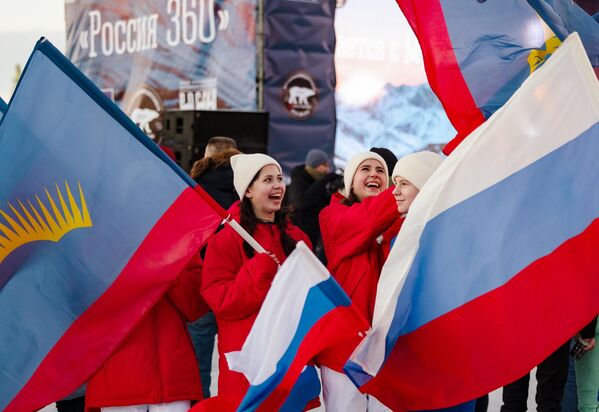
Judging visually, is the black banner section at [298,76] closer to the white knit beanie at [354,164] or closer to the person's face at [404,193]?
the white knit beanie at [354,164]

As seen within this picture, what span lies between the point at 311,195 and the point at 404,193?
445cm

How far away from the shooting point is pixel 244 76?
1219cm

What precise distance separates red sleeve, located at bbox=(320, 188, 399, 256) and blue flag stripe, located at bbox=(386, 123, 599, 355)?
751 mm

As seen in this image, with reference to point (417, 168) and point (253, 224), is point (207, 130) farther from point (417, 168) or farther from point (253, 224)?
point (417, 168)

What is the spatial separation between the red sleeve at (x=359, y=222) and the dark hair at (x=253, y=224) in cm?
31

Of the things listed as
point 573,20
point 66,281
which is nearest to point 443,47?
point 573,20

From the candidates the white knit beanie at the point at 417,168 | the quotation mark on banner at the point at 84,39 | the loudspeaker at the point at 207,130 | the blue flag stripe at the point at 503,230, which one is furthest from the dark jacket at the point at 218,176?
the quotation mark on banner at the point at 84,39

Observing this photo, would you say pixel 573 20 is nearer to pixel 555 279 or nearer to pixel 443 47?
pixel 443 47

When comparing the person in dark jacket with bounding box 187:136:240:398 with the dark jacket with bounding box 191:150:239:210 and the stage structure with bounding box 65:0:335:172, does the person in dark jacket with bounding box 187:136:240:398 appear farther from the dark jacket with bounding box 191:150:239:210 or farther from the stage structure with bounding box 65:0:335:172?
the stage structure with bounding box 65:0:335:172

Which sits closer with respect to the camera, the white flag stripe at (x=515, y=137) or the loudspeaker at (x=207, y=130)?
the white flag stripe at (x=515, y=137)

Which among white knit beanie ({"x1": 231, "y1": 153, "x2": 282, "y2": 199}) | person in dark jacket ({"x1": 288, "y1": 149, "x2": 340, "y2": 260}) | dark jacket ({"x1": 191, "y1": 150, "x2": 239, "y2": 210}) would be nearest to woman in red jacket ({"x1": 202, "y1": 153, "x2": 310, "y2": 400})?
white knit beanie ({"x1": 231, "y1": 153, "x2": 282, "y2": 199})

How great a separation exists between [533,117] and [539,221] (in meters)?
0.42

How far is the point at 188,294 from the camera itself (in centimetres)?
495

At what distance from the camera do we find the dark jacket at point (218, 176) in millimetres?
7281
